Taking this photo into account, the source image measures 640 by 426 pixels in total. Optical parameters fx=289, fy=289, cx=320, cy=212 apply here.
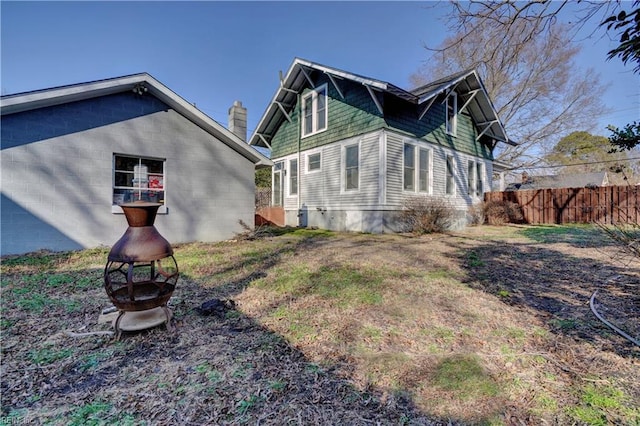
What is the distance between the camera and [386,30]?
943cm

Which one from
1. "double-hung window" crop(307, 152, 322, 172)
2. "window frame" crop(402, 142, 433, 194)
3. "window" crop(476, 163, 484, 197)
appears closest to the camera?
"window frame" crop(402, 142, 433, 194)

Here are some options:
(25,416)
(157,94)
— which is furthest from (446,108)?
(25,416)

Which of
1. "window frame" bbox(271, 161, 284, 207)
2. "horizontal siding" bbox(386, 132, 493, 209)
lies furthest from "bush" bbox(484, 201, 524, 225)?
"window frame" bbox(271, 161, 284, 207)

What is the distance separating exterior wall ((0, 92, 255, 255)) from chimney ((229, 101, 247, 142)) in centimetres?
280

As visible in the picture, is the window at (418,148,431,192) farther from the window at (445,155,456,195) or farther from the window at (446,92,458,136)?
the window at (446,92,458,136)

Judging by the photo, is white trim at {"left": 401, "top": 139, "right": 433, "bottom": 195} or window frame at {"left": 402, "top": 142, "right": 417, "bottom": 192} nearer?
window frame at {"left": 402, "top": 142, "right": 417, "bottom": 192}

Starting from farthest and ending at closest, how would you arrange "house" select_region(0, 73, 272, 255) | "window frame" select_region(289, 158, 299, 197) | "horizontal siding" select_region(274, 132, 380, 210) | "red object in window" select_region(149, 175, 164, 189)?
"window frame" select_region(289, 158, 299, 197), "horizontal siding" select_region(274, 132, 380, 210), "red object in window" select_region(149, 175, 164, 189), "house" select_region(0, 73, 272, 255)

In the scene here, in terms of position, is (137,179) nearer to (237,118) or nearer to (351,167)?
(237,118)

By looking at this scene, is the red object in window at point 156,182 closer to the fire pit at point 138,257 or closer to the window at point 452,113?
the fire pit at point 138,257

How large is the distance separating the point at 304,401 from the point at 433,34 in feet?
22.1

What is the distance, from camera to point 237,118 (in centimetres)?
1166

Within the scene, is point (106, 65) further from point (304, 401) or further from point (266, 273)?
point (304, 401)

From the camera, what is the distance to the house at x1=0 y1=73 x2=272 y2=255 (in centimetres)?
649

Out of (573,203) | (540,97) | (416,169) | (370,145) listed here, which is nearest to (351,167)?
(370,145)
